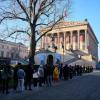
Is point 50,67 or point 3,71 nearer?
point 3,71

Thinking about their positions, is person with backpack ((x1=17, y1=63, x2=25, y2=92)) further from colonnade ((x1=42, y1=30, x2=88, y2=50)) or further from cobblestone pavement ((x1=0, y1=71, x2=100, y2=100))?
colonnade ((x1=42, y1=30, x2=88, y2=50))

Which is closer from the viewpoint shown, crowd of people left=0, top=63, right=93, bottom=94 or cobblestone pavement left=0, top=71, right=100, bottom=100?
cobblestone pavement left=0, top=71, right=100, bottom=100

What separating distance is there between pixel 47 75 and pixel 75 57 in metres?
64.8

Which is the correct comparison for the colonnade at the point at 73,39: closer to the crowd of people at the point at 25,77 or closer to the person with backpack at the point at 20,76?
the crowd of people at the point at 25,77

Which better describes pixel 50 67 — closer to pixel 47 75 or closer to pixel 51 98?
pixel 47 75

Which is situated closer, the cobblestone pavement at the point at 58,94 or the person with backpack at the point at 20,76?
the cobblestone pavement at the point at 58,94

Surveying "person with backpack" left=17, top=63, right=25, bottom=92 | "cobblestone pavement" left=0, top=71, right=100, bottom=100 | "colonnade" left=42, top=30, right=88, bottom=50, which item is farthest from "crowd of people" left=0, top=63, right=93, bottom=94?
"colonnade" left=42, top=30, right=88, bottom=50

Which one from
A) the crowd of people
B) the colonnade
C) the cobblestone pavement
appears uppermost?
the colonnade

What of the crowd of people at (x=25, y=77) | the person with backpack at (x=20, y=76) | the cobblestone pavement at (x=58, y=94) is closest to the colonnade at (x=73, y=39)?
the crowd of people at (x=25, y=77)

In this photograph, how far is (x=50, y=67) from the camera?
2695cm

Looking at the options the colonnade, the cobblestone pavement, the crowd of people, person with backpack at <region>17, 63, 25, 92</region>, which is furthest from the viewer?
the colonnade

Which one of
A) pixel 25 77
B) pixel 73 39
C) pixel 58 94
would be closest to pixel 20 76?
pixel 25 77

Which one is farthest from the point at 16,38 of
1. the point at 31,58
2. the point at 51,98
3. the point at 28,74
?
the point at 51,98

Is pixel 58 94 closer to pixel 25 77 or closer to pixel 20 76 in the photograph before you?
pixel 20 76
